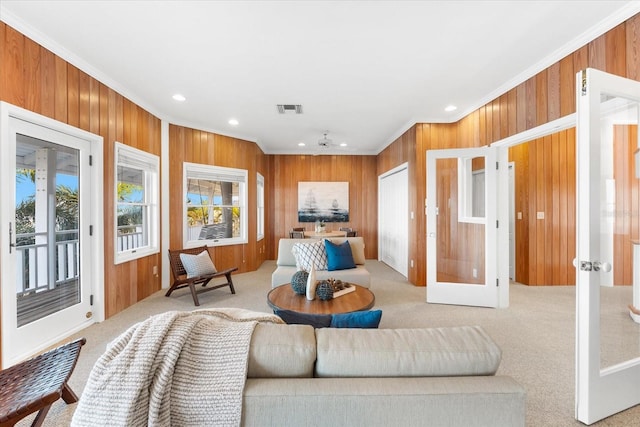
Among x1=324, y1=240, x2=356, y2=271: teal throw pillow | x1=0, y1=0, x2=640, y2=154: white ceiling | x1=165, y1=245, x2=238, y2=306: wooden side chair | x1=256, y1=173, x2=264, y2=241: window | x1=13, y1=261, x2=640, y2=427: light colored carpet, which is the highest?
x1=0, y1=0, x2=640, y2=154: white ceiling

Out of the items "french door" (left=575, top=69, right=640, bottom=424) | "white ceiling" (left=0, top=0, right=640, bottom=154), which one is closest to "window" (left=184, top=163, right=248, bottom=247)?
"white ceiling" (left=0, top=0, right=640, bottom=154)

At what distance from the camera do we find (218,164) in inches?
199

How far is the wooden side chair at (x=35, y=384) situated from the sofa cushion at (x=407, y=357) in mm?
1214

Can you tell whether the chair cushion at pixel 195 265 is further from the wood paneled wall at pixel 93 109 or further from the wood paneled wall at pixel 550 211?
the wood paneled wall at pixel 550 211

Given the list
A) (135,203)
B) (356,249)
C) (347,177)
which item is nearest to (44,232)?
(135,203)

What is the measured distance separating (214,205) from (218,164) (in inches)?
30.3

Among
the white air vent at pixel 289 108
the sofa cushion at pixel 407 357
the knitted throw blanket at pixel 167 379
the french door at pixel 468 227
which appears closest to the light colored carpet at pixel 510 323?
the french door at pixel 468 227

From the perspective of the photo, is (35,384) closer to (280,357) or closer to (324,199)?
(280,357)

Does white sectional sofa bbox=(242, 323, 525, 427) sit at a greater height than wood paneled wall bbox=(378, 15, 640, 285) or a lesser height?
lesser

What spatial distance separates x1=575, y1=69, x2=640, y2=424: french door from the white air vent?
118 inches

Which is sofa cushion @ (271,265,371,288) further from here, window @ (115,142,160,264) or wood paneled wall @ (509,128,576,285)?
wood paneled wall @ (509,128,576,285)

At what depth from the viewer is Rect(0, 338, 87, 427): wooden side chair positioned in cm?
114

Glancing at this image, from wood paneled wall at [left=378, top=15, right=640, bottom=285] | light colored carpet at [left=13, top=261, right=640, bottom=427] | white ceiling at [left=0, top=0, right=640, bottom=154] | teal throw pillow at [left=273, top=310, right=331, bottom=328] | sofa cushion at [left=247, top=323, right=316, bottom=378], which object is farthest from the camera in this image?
wood paneled wall at [left=378, top=15, right=640, bottom=285]

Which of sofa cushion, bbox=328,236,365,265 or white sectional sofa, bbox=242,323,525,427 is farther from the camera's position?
sofa cushion, bbox=328,236,365,265
